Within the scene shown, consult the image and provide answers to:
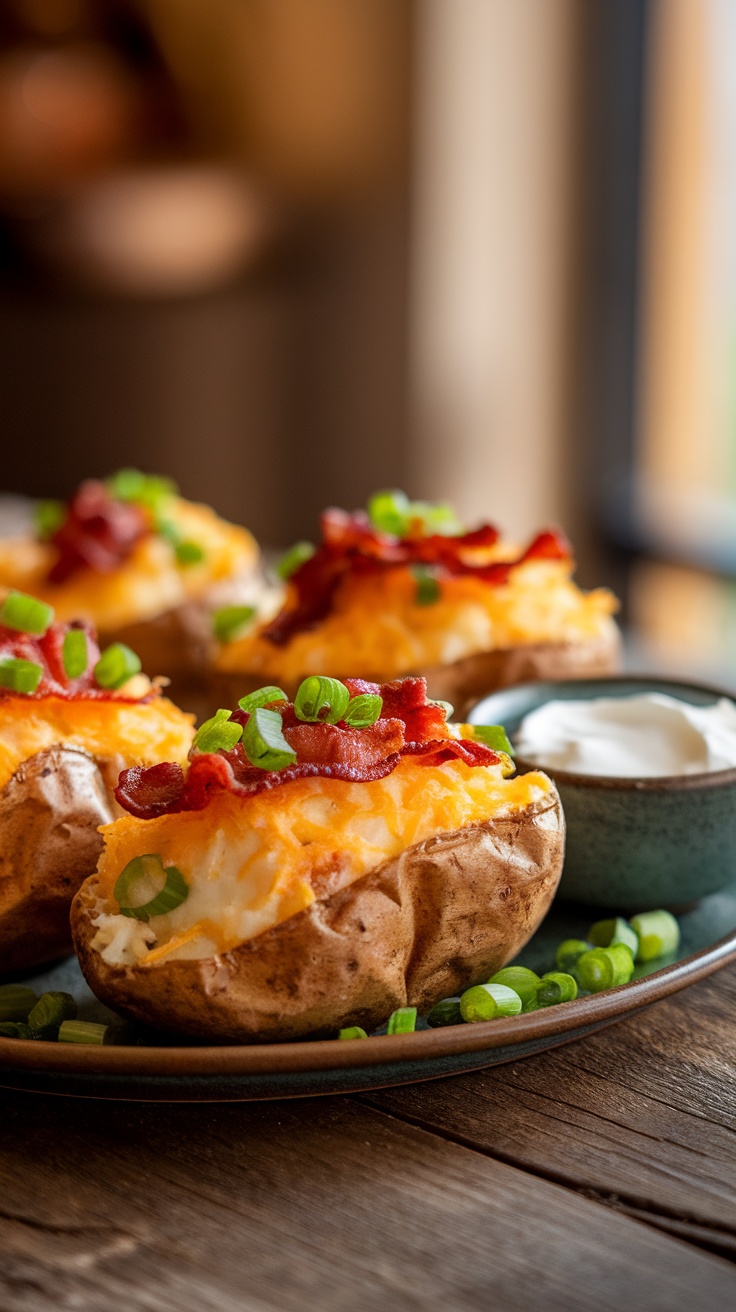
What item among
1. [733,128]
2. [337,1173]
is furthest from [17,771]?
[733,128]

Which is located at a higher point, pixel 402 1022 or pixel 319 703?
pixel 319 703

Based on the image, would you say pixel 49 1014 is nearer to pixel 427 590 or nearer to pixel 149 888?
pixel 149 888

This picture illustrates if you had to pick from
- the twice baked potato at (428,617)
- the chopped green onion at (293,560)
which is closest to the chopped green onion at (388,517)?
the twice baked potato at (428,617)

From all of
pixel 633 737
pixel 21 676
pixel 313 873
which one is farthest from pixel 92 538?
pixel 313 873

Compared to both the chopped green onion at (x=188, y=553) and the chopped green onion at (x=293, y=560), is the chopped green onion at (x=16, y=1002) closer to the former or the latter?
the chopped green onion at (x=293, y=560)

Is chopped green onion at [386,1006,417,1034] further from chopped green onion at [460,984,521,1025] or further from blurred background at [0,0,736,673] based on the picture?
blurred background at [0,0,736,673]

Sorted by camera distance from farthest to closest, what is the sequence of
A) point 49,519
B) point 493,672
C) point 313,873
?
1. point 49,519
2. point 493,672
3. point 313,873

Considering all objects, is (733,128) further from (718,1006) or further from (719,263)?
(718,1006)

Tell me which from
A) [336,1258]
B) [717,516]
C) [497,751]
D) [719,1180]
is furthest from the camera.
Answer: [717,516]
